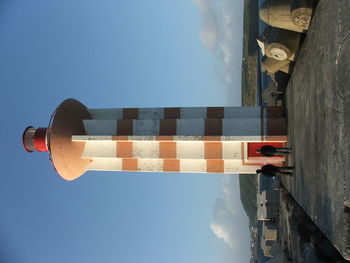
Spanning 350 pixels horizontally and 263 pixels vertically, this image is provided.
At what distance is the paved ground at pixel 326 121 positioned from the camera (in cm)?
443

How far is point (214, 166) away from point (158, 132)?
2071mm

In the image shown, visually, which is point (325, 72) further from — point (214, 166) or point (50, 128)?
point (50, 128)

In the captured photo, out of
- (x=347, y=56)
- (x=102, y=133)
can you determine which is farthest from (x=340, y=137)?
(x=102, y=133)

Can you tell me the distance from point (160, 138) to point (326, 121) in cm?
520

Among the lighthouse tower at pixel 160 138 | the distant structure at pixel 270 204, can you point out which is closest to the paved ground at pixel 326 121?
the lighthouse tower at pixel 160 138

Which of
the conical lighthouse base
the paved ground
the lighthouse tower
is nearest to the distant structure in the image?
the lighthouse tower

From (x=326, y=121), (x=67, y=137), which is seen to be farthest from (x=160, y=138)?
(x=326, y=121)

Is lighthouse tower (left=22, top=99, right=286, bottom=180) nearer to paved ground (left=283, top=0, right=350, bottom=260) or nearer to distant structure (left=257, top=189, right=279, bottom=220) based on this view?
paved ground (left=283, top=0, right=350, bottom=260)

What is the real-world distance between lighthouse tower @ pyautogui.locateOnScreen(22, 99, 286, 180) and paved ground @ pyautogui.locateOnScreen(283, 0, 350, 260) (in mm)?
2168

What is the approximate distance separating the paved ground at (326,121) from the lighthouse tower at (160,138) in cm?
217

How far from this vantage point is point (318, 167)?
5.73 meters

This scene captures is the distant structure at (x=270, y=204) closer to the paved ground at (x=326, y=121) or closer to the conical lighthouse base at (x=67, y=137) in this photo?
the conical lighthouse base at (x=67, y=137)

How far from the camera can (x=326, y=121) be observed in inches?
206

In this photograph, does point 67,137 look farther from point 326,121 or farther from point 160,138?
point 326,121
